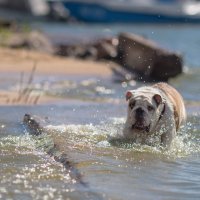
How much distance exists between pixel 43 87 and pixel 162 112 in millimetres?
7570

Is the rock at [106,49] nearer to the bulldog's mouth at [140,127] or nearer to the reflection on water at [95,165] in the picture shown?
the reflection on water at [95,165]

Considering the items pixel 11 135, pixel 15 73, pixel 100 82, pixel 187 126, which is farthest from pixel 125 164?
pixel 15 73

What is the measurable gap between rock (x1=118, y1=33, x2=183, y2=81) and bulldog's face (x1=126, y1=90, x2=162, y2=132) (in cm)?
893

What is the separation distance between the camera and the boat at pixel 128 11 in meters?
48.6

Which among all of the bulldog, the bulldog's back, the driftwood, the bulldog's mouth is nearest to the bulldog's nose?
the bulldog

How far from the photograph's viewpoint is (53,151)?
28.3ft

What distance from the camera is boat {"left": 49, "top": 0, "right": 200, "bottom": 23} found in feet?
159

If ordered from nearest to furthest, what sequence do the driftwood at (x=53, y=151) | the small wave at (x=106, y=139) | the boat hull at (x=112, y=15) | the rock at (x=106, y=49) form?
the driftwood at (x=53, y=151), the small wave at (x=106, y=139), the rock at (x=106, y=49), the boat hull at (x=112, y=15)

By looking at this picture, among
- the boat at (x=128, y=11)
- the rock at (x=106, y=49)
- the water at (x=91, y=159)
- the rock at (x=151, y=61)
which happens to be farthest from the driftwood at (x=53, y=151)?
the boat at (x=128, y=11)

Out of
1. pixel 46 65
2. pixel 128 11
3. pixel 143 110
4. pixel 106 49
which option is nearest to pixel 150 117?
pixel 143 110

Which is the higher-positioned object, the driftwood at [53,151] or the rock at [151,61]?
the rock at [151,61]

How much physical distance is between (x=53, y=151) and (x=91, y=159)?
60 cm

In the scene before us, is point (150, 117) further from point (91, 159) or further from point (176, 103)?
point (91, 159)

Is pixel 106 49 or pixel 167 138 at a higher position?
pixel 106 49
